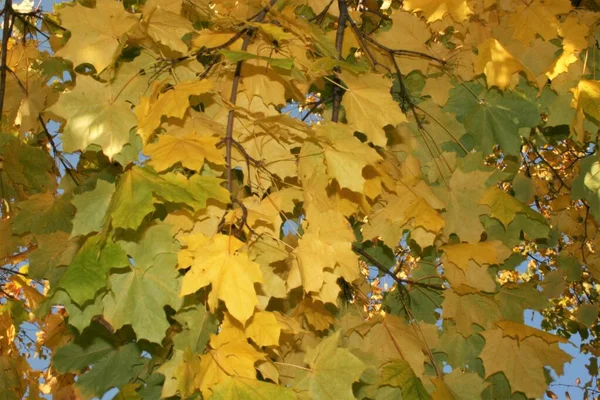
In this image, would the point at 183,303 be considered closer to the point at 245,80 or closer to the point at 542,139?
the point at 245,80

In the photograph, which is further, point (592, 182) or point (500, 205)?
point (592, 182)

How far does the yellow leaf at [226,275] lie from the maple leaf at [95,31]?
2.68 feet

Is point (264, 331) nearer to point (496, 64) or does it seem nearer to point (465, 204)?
point (465, 204)

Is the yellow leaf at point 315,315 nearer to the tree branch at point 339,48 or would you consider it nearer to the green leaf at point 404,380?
the green leaf at point 404,380

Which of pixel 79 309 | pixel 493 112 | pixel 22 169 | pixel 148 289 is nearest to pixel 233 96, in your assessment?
pixel 148 289

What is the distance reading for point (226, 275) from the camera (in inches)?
63.0

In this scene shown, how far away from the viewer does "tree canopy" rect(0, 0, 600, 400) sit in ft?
5.96

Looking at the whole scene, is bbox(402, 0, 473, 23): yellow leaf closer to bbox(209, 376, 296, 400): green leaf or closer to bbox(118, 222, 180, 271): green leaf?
bbox(118, 222, 180, 271): green leaf

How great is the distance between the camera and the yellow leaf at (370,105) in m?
2.22

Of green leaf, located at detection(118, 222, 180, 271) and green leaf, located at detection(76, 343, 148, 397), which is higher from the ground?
green leaf, located at detection(118, 222, 180, 271)

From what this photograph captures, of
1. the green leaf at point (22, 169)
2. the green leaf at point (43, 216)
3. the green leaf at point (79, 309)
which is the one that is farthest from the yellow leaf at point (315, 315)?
the green leaf at point (22, 169)

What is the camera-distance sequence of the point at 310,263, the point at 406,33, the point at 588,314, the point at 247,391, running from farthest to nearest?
the point at 588,314
the point at 406,33
the point at 310,263
the point at 247,391

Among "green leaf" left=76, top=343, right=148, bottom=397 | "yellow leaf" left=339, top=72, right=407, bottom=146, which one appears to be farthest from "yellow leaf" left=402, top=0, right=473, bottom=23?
"green leaf" left=76, top=343, right=148, bottom=397

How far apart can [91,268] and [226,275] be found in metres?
0.39
